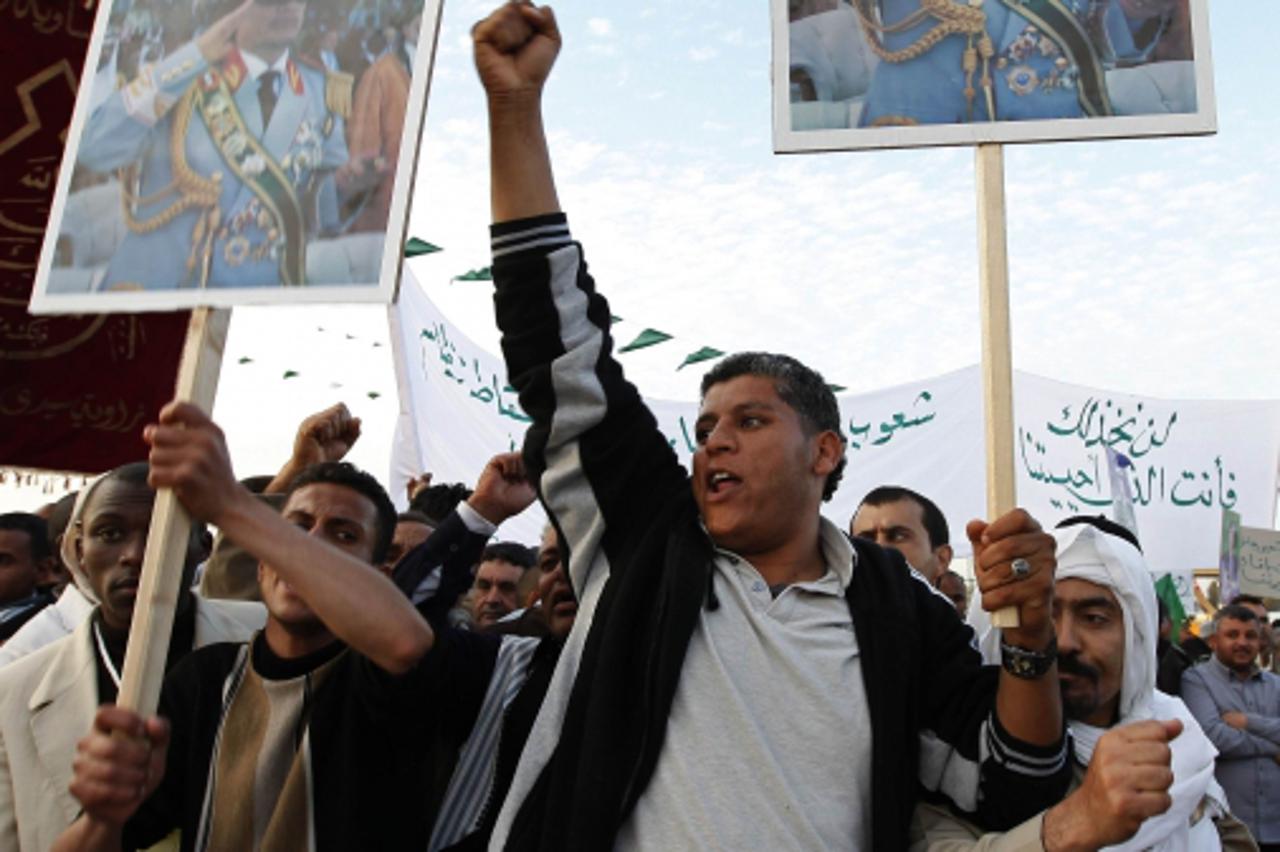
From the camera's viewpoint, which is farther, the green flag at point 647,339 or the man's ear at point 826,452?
the green flag at point 647,339

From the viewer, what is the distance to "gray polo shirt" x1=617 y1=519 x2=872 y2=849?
5.93ft

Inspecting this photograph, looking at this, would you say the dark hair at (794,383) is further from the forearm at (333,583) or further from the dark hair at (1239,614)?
the dark hair at (1239,614)

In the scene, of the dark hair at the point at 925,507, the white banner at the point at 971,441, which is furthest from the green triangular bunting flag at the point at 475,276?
the dark hair at the point at 925,507

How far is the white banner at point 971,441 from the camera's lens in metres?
7.62

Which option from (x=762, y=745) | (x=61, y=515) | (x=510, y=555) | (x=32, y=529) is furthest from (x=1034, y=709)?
(x=32, y=529)

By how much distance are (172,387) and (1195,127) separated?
406 centimetres

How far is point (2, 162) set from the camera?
178 inches

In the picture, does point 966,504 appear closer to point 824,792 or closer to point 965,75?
point 965,75

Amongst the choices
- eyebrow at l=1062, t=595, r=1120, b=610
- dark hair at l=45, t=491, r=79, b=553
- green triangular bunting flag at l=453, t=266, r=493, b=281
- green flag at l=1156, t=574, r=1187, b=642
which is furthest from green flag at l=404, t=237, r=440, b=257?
green flag at l=1156, t=574, r=1187, b=642

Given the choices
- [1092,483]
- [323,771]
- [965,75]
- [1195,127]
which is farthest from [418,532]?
[1092,483]

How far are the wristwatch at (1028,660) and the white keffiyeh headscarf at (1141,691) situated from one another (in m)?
0.41

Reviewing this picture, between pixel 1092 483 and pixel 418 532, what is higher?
pixel 418 532

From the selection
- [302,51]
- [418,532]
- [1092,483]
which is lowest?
[1092,483]

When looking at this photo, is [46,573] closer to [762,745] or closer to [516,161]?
[516,161]
